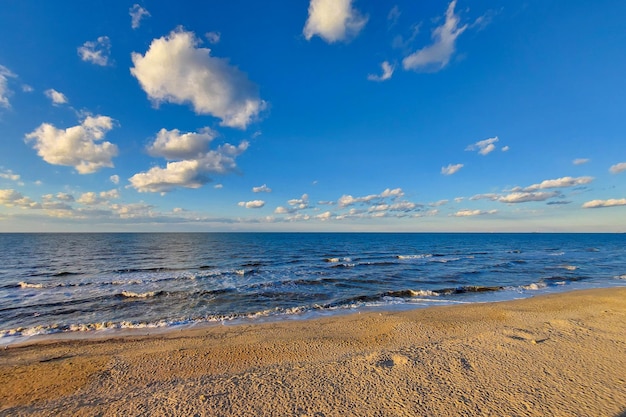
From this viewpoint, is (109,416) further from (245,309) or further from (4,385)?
(245,309)

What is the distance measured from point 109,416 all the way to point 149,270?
91.5 feet

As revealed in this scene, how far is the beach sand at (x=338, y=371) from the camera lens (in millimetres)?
5547

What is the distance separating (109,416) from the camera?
534cm

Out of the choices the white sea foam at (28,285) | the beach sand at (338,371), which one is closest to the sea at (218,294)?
the white sea foam at (28,285)

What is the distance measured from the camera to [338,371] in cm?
691

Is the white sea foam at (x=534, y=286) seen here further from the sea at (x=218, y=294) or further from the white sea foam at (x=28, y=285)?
the white sea foam at (x=28, y=285)

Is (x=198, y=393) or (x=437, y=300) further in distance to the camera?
(x=437, y=300)

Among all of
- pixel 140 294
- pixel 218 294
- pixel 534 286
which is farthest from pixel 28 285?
pixel 534 286

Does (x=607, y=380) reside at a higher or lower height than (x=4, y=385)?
higher

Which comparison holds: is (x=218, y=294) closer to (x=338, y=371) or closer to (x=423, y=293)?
(x=338, y=371)

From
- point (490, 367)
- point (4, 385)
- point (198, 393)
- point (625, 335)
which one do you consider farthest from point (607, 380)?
point (4, 385)

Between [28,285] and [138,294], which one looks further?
[28,285]

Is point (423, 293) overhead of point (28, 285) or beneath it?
overhead

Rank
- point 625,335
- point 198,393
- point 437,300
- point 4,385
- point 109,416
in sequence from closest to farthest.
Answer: point 109,416 < point 198,393 < point 4,385 < point 625,335 < point 437,300
